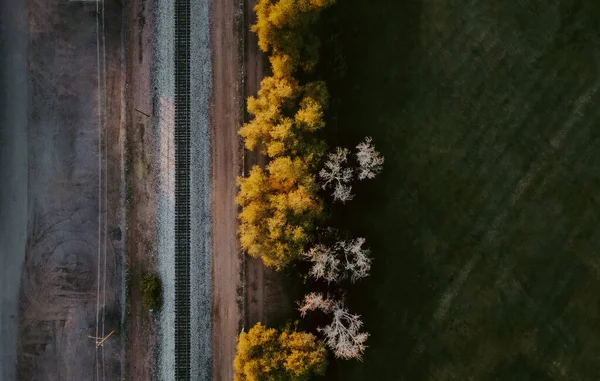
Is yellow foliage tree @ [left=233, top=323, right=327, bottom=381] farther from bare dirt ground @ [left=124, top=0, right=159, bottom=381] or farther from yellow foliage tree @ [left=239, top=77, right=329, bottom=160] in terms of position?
yellow foliage tree @ [left=239, top=77, right=329, bottom=160]

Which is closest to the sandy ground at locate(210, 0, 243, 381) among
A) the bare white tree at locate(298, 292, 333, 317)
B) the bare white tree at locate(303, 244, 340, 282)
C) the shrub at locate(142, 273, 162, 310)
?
the shrub at locate(142, 273, 162, 310)

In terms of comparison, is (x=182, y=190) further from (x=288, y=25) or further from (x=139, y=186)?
(x=288, y=25)

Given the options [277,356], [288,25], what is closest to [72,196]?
[277,356]

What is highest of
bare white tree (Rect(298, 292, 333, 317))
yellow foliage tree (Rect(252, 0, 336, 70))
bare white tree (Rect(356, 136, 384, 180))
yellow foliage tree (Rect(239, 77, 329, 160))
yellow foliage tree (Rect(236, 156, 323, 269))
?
yellow foliage tree (Rect(252, 0, 336, 70))

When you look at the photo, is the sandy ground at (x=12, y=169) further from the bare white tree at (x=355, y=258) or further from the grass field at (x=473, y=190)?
the bare white tree at (x=355, y=258)

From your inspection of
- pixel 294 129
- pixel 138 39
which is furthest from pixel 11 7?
pixel 294 129

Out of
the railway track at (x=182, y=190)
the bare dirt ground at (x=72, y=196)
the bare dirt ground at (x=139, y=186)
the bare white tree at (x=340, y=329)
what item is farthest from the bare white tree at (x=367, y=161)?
the bare dirt ground at (x=72, y=196)
